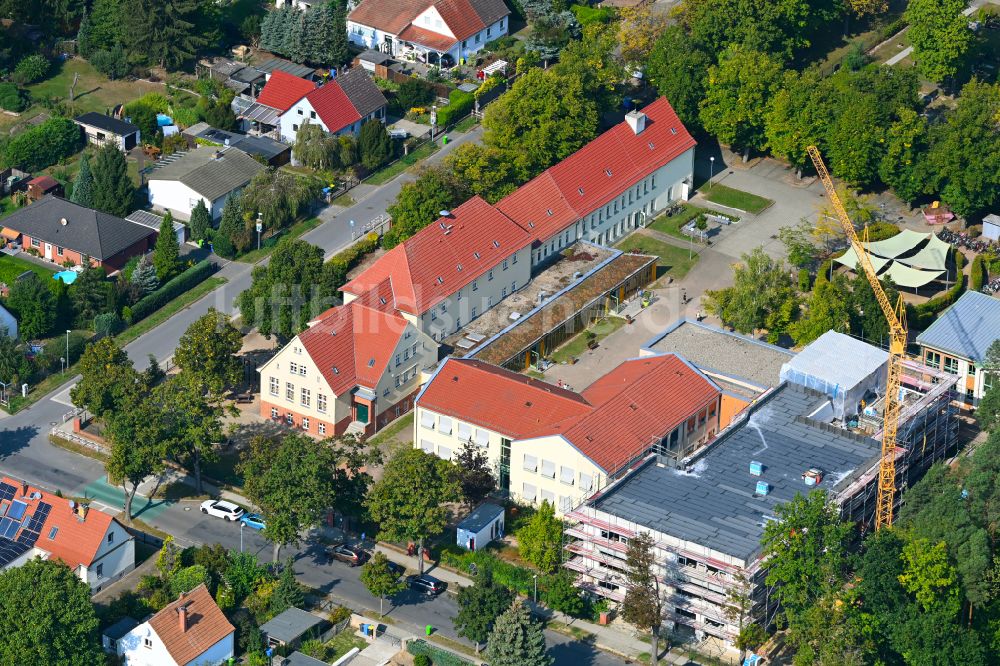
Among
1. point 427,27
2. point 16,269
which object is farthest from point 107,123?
point 427,27

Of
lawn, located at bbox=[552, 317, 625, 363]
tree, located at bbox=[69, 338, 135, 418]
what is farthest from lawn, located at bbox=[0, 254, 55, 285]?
lawn, located at bbox=[552, 317, 625, 363]

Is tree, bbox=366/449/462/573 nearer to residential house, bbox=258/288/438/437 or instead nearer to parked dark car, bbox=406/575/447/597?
parked dark car, bbox=406/575/447/597

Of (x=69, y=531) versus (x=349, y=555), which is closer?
(x=69, y=531)

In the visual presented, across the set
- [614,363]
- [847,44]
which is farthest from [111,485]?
[847,44]

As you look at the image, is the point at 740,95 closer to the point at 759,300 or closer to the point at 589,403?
the point at 759,300

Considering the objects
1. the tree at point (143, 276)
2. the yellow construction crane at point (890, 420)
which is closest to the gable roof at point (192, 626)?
the tree at point (143, 276)

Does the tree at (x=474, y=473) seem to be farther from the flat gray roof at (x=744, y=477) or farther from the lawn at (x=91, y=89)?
the lawn at (x=91, y=89)

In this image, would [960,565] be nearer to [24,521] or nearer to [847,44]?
[24,521]
